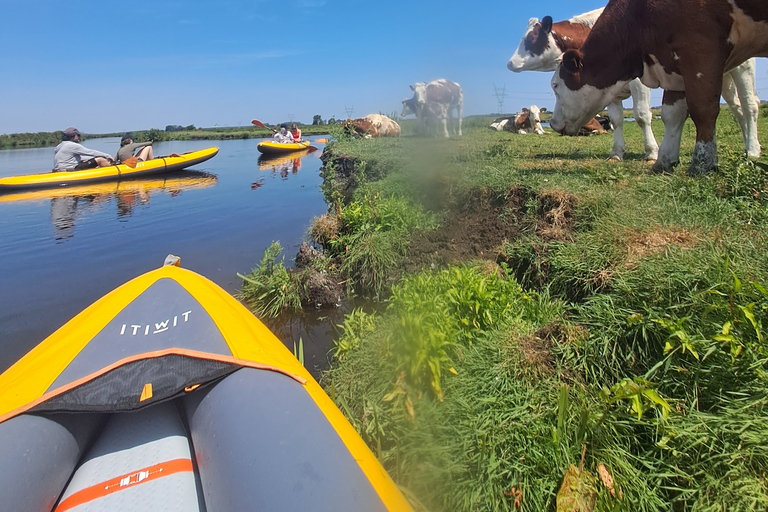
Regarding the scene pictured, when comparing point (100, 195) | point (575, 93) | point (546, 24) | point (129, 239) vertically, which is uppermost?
point (546, 24)

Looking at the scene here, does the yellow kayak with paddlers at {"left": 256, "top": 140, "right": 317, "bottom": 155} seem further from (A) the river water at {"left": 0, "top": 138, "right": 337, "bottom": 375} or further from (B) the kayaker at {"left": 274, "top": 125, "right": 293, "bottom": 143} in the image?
(A) the river water at {"left": 0, "top": 138, "right": 337, "bottom": 375}

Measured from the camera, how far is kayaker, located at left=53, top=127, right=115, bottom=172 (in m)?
12.5

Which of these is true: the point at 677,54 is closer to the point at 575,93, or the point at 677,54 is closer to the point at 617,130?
the point at 575,93

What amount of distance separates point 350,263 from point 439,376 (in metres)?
2.44

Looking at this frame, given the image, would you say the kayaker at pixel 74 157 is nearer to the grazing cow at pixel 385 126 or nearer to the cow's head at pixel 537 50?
the grazing cow at pixel 385 126

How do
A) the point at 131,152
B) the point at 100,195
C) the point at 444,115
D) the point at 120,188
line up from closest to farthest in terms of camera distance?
the point at 444,115 → the point at 100,195 → the point at 120,188 → the point at 131,152

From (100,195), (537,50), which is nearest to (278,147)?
(100,195)

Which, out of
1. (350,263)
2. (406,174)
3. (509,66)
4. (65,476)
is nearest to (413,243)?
(350,263)

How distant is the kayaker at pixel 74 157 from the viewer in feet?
41.2

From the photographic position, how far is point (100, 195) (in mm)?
11695

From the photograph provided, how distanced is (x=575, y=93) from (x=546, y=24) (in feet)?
9.84

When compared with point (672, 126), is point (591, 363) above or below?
below

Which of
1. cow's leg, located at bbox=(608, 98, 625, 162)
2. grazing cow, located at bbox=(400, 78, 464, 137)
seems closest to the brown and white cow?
grazing cow, located at bbox=(400, 78, 464, 137)

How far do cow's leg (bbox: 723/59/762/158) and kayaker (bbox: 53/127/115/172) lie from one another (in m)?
14.4
